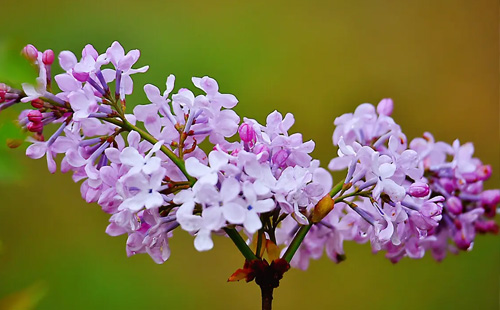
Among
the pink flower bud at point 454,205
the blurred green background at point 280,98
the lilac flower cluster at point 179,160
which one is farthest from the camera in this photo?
the blurred green background at point 280,98

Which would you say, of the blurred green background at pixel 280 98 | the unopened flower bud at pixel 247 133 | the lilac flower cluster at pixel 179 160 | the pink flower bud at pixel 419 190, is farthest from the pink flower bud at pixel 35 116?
the blurred green background at pixel 280 98

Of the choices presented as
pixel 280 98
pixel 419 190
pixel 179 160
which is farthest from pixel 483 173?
pixel 280 98

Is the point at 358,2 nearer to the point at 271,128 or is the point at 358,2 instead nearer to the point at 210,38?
the point at 210,38

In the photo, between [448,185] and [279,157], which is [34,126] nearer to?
[279,157]

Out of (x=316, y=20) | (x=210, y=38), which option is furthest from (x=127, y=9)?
(x=316, y=20)

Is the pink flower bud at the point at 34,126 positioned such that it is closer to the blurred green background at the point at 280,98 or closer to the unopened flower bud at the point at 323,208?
the unopened flower bud at the point at 323,208

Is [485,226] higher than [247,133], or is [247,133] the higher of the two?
[247,133]
